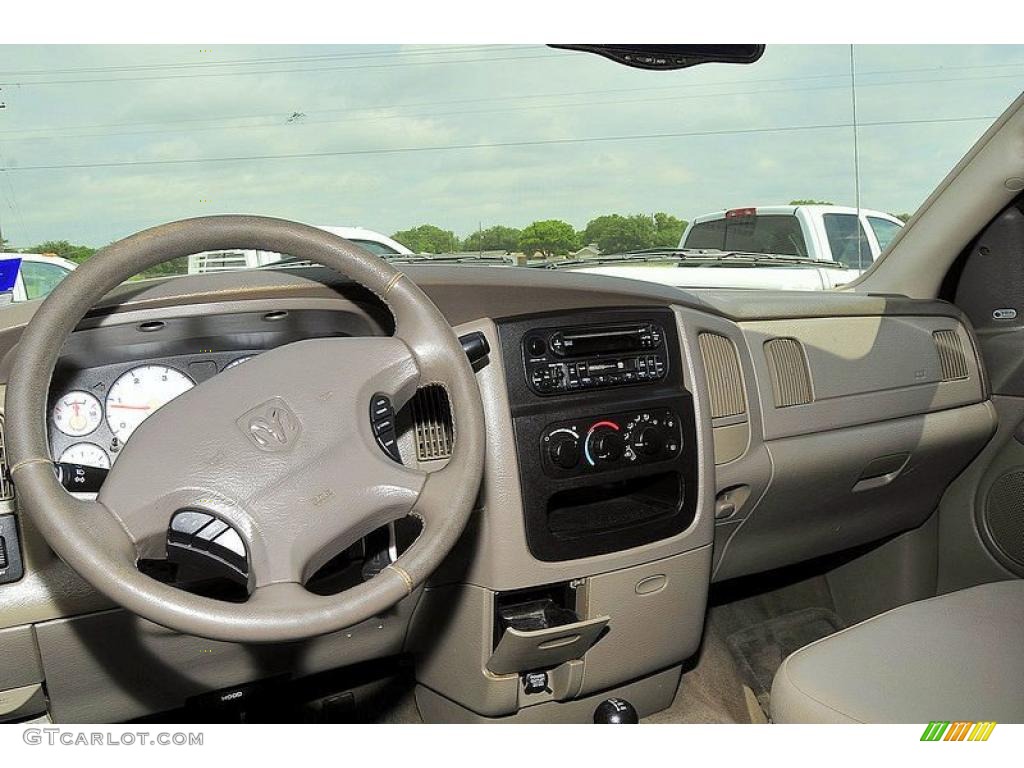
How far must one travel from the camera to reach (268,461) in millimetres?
1523

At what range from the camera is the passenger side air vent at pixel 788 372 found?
2.62 meters

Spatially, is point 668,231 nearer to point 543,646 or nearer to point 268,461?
point 543,646

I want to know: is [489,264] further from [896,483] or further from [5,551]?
[896,483]

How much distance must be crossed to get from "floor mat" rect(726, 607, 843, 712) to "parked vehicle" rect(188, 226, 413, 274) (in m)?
1.82

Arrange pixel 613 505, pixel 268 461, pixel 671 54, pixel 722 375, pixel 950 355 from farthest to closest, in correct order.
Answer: pixel 950 355 → pixel 722 375 → pixel 613 505 → pixel 671 54 → pixel 268 461

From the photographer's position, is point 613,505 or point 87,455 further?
point 613,505

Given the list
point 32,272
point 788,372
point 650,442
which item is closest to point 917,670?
point 650,442

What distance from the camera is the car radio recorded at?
2139 millimetres

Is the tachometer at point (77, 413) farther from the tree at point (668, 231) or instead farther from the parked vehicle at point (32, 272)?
the tree at point (668, 231)

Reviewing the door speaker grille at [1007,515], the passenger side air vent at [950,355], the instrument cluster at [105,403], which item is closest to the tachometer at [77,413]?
the instrument cluster at [105,403]

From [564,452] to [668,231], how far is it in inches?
32.1

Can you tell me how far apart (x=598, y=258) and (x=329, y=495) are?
3.73 ft

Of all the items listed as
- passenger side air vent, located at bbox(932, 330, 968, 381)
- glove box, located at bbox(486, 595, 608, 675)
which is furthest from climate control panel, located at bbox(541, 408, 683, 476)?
passenger side air vent, located at bbox(932, 330, 968, 381)

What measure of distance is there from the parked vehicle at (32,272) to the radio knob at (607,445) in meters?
1.14
